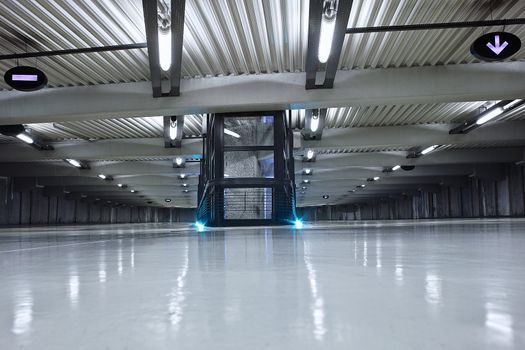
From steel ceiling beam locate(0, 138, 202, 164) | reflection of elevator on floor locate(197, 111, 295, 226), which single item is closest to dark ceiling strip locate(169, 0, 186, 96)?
reflection of elevator on floor locate(197, 111, 295, 226)

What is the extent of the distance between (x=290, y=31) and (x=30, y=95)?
8.43m

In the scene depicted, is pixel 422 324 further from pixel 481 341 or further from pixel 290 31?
pixel 290 31

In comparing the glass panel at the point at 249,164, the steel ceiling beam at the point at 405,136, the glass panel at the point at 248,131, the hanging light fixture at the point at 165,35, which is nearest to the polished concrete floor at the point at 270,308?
the hanging light fixture at the point at 165,35

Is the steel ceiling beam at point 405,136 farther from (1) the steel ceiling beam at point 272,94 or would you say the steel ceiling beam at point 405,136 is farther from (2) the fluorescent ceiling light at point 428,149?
(1) the steel ceiling beam at point 272,94

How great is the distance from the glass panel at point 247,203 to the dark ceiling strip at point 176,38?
371cm

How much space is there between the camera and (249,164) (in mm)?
14633

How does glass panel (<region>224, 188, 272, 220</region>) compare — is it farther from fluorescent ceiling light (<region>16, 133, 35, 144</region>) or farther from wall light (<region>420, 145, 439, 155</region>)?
wall light (<region>420, 145, 439, 155</region>)

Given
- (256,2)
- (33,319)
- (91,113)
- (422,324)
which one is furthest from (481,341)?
(91,113)

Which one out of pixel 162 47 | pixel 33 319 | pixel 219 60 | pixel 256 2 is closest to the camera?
pixel 33 319

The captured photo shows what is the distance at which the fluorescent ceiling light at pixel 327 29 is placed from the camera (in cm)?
930

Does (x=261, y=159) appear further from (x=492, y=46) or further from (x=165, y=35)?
(x=492, y=46)

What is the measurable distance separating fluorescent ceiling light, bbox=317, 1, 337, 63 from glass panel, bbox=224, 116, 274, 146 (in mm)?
4323

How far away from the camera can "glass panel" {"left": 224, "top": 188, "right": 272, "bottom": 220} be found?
14125 millimetres

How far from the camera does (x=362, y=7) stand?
31.9ft
